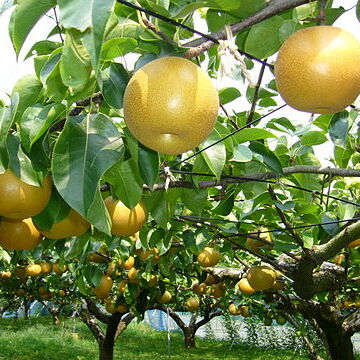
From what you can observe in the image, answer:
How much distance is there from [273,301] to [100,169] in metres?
5.41

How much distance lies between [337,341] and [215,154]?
3.85 meters

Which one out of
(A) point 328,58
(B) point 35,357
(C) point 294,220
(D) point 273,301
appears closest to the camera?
(A) point 328,58

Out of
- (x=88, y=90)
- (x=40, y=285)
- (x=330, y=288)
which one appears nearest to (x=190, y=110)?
(x=88, y=90)

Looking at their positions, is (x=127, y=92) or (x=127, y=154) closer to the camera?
(x=127, y=92)

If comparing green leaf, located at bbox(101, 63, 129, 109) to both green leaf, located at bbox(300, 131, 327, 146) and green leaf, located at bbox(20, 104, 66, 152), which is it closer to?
green leaf, located at bbox(20, 104, 66, 152)

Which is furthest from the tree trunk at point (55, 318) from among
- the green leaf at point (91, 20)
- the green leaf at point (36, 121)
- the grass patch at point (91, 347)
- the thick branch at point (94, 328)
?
the green leaf at point (91, 20)

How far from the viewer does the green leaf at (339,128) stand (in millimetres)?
1355

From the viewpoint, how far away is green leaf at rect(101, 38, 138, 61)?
3.17 feet

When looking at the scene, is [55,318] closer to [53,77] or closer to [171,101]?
[53,77]

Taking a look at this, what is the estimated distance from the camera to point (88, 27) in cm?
57

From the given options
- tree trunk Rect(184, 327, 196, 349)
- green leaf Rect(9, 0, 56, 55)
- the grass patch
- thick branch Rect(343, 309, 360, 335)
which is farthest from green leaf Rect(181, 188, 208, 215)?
tree trunk Rect(184, 327, 196, 349)

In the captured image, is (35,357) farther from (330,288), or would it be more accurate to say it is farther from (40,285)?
(330,288)

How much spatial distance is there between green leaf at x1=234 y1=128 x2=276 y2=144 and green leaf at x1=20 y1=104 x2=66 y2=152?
26.1 inches

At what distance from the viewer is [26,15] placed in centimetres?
84
